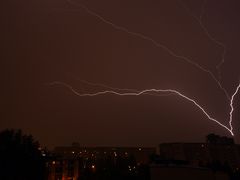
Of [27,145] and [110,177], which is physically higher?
[27,145]

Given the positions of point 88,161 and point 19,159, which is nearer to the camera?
point 19,159

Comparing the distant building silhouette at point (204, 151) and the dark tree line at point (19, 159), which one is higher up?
the distant building silhouette at point (204, 151)

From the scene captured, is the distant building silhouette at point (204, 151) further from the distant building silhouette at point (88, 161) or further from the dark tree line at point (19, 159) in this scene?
the dark tree line at point (19, 159)

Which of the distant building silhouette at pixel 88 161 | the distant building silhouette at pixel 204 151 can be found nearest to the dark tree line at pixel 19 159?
the distant building silhouette at pixel 88 161

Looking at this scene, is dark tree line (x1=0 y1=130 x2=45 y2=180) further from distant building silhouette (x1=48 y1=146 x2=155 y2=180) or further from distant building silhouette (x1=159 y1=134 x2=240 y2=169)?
distant building silhouette (x1=159 y1=134 x2=240 y2=169)

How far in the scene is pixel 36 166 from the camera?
79.3ft

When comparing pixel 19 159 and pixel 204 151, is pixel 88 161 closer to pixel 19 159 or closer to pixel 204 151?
pixel 204 151

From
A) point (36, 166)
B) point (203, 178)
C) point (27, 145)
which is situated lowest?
point (203, 178)

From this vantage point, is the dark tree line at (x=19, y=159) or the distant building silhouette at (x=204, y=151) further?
the distant building silhouette at (x=204, y=151)

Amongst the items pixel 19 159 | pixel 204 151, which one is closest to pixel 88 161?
pixel 204 151

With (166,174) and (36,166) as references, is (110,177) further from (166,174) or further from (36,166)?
(166,174)

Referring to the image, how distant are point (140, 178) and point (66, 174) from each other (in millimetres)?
19338

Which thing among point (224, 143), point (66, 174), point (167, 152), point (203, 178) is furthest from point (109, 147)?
point (203, 178)

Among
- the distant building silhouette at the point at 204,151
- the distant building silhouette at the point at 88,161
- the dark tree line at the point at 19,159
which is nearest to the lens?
the dark tree line at the point at 19,159
